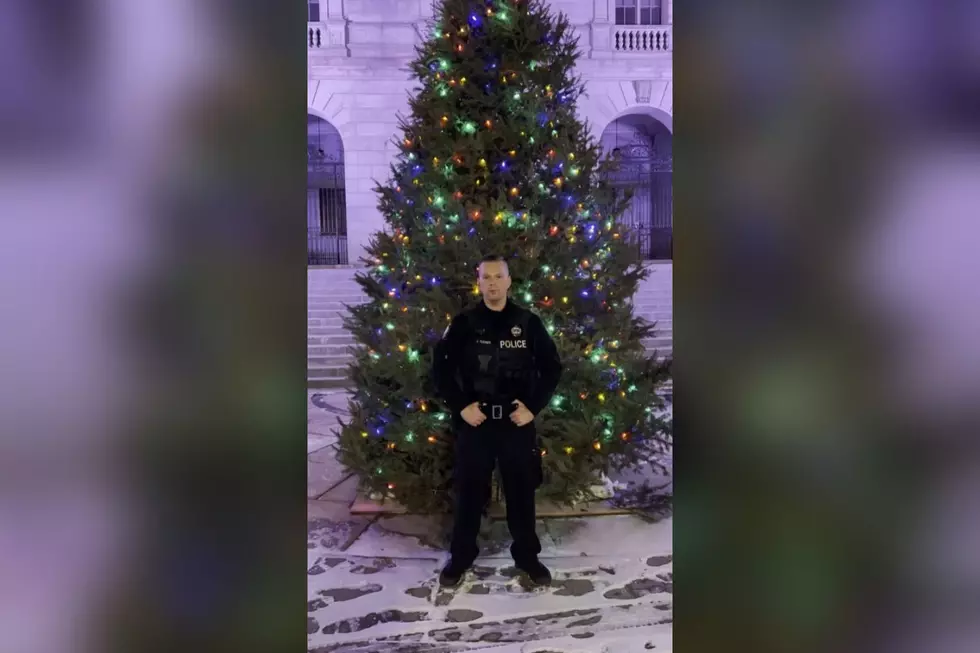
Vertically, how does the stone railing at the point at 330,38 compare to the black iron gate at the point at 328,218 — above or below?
above

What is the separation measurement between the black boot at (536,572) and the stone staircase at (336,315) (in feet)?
16.9

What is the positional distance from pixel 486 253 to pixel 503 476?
1380 millimetres

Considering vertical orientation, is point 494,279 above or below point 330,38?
below

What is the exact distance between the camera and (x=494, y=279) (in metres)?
3.29

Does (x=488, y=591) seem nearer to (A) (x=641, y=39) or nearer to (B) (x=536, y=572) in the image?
(B) (x=536, y=572)

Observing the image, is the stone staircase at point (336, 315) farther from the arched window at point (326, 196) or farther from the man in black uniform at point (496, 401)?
the man in black uniform at point (496, 401)

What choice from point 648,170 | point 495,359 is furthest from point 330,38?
point 495,359

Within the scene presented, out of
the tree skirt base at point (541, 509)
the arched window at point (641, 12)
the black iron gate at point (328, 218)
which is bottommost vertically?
the tree skirt base at point (541, 509)

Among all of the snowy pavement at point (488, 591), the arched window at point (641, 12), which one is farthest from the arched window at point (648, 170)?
the snowy pavement at point (488, 591)

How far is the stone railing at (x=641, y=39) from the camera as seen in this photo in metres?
13.2
